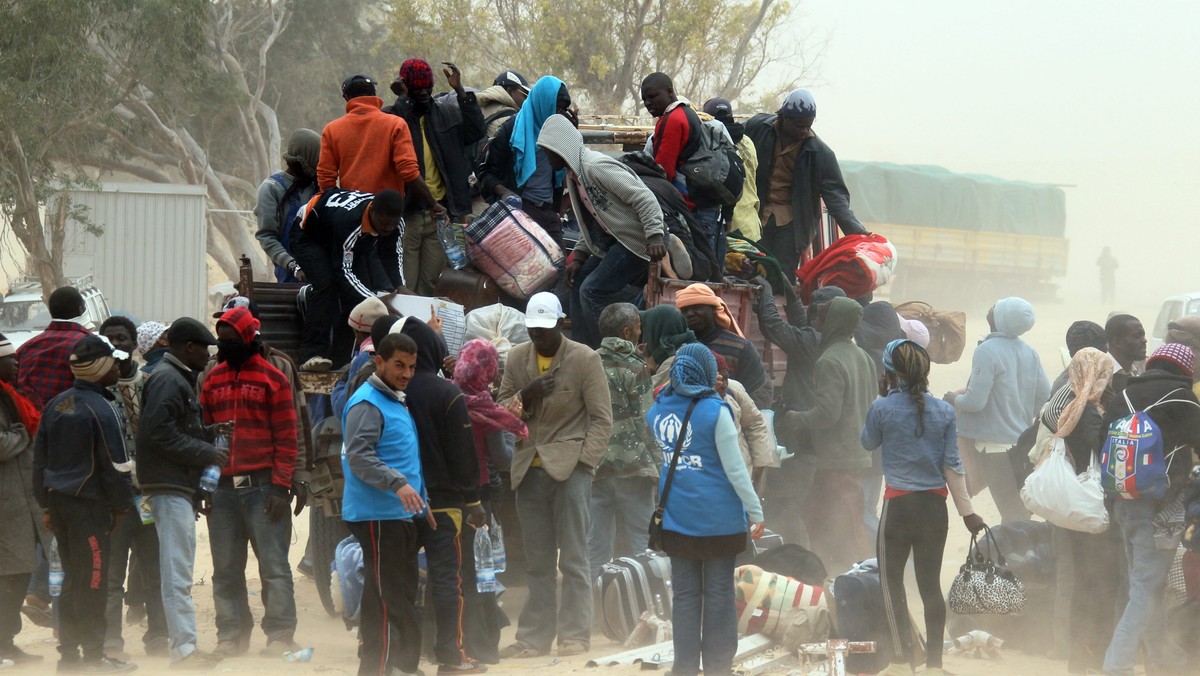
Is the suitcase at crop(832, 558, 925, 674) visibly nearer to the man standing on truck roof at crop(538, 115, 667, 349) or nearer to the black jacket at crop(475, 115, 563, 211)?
the man standing on truck roof at crop(538, 115, 667, 349)

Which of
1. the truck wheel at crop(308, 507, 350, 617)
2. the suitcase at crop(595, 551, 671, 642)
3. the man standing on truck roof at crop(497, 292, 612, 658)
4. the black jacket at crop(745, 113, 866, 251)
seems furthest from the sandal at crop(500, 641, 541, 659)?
the black jacket at crop(745, 113, 866, 251)

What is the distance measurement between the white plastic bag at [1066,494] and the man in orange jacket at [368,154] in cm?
441

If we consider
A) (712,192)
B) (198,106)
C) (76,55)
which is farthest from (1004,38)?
(712,192)

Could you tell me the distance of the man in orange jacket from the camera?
9.09 m

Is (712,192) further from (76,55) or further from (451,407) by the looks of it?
(76,55)

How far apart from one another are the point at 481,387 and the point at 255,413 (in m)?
1.28

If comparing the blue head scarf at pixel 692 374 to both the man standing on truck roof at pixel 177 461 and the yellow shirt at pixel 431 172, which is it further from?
the yellow shirt at pixel 431 172

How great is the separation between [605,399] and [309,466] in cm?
182

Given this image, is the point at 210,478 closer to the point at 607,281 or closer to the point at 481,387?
the point at 481,387

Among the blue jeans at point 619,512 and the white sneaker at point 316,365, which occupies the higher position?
the white sneaker at point 316,365

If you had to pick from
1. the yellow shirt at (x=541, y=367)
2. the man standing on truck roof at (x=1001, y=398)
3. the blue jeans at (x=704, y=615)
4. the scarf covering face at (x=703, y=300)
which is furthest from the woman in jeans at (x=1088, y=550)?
the yellow shirt at (x=541, y=367)

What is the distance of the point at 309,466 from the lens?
7.93 metres

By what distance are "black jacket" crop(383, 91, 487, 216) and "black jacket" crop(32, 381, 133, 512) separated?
10.6ft

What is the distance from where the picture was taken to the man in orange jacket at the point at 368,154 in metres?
9.09
